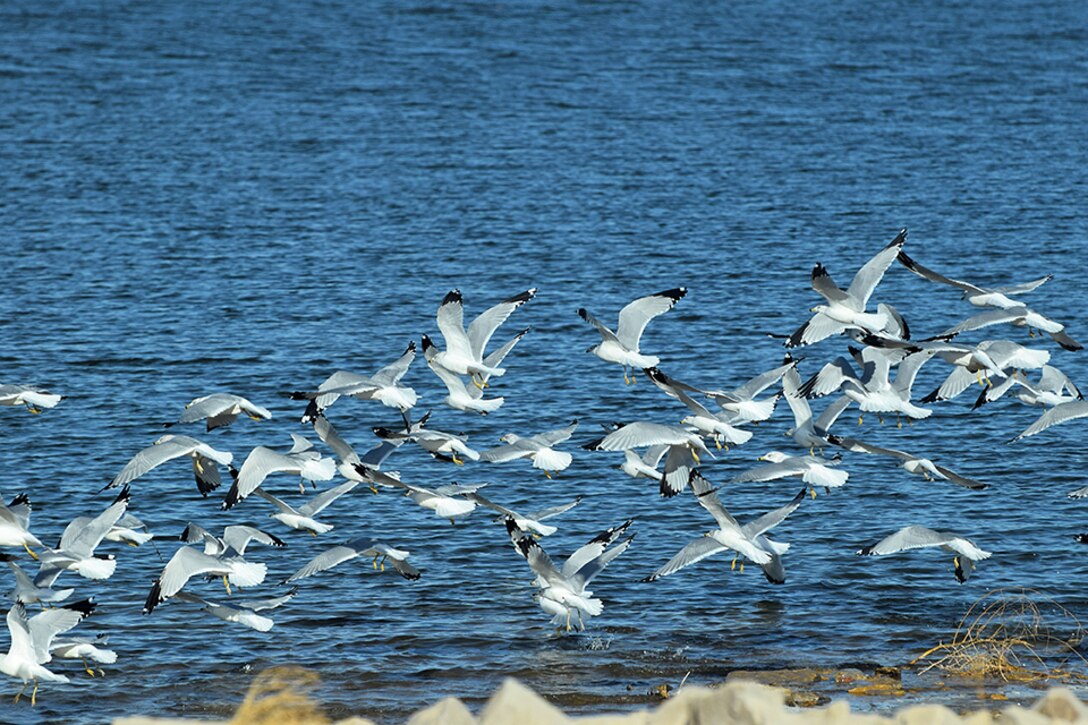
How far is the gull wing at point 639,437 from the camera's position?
20.4m

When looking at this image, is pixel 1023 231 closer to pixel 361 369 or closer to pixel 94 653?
pixel 361 369

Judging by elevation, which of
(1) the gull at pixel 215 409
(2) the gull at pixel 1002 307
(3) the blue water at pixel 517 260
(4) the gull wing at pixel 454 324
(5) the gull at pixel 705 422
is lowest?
(3) the blue water at pixel 517 260

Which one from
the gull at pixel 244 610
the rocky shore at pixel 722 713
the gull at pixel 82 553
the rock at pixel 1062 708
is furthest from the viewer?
the gull at pixel 244 610

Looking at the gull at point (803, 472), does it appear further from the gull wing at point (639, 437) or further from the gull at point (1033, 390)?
the gull at point (1033, 390)

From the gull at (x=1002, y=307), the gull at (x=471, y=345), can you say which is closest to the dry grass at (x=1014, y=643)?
the gull at (x=1002, y=307)

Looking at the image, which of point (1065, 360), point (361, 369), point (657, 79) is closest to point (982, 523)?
point (1065, 360)

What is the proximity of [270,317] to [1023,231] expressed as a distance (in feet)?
57.0

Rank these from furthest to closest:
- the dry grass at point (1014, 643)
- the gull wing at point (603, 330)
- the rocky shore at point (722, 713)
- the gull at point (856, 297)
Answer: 1. the gull at point (856, 297)
2. the gull wing at point (603, 330)
3. the dry grass at point (1014, 643)
4. the rocky shore at point (722, 713)

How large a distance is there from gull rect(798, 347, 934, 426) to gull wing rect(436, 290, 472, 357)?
415 centimetres

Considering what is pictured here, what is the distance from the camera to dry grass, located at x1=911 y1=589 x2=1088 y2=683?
18.9 metres

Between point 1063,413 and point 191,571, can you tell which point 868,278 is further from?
point 191,571

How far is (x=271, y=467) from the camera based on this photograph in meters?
20.6

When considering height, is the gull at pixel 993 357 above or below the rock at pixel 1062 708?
below

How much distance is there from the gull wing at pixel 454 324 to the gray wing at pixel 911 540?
215 inches
